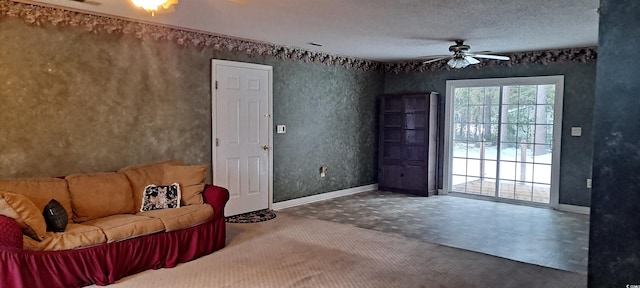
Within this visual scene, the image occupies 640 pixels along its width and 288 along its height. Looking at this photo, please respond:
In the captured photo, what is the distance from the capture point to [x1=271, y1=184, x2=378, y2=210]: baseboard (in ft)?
21.4

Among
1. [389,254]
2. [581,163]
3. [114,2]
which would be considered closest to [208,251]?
[389,254]

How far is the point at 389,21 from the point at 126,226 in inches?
126

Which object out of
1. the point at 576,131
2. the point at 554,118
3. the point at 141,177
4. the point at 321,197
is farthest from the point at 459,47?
the point at 141,177

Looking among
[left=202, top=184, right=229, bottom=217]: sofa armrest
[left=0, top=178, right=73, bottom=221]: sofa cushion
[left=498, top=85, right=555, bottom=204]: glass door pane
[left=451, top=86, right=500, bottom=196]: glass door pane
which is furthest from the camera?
[left=451, top=86, right=500, bottom=196]: glass door pane

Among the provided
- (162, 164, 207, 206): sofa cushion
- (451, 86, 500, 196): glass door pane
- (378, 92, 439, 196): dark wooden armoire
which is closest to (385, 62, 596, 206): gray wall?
(451, 86, 500, 196): glass door pane

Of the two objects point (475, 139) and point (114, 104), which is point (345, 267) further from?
point (475, 139)

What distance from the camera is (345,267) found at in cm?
391

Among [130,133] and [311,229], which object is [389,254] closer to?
[311,229]

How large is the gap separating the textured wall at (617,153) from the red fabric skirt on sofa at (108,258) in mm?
3291

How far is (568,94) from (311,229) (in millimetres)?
4267

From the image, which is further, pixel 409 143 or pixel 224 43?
pixel 409 143

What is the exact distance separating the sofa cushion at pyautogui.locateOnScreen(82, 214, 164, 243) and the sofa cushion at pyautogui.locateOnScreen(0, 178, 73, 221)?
0.32 m

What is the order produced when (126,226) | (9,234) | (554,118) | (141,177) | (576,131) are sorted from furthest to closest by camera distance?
(554,118)
(576,131)
(141,177)
(126,226)
(9,234)

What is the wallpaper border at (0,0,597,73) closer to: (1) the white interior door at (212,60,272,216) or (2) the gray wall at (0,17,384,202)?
(2) the gray wall at (0,17,384,202)
